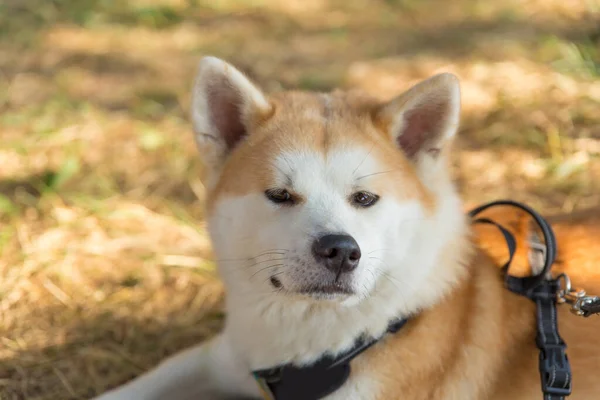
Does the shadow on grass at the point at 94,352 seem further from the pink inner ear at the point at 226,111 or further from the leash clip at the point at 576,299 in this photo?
the leash clip at the point at 576,299

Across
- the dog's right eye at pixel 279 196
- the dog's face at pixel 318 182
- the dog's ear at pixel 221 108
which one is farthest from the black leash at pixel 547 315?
the dog's ear at pixel 221 108

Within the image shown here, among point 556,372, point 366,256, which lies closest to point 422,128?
point 366,256

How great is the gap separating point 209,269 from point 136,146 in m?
1.70

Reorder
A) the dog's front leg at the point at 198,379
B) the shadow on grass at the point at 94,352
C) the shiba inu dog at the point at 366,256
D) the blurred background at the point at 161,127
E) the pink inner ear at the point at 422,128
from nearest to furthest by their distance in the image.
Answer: the shiba inu dog at the point at 366,256 → the pink inner ear at the point at 422,128 → the dog's front leg at the point at 198,379 → the shadow on grass at the point at 94,352 → the blurred background at the point at 161,127

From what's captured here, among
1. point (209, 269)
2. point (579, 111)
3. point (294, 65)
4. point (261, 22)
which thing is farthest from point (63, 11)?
point (579, 111)

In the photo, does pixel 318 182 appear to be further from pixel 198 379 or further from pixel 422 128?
pixel 198 379

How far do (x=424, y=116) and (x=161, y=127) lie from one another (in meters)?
A: 3.22

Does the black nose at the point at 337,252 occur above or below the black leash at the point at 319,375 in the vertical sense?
above

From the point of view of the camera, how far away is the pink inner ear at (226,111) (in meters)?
2.45

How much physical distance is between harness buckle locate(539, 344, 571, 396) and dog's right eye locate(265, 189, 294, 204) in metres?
1.05

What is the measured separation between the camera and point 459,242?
238 cm

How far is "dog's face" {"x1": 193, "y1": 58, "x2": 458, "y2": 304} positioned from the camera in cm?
210

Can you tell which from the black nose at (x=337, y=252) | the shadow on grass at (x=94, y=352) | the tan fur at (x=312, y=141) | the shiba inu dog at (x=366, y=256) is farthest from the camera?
the shadow on grass at (x=94, y=352)

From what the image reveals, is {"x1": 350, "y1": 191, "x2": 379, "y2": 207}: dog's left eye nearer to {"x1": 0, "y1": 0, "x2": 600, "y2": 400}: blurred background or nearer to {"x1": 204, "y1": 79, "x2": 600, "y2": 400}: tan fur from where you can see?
{"x1": 204, "y1": 79, "x2": 600, "y2": 400}: tan fur
